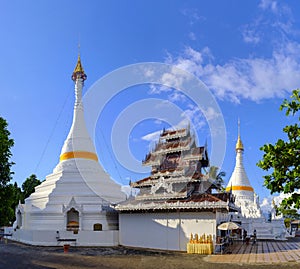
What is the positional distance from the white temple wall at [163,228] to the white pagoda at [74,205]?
138 centimetres

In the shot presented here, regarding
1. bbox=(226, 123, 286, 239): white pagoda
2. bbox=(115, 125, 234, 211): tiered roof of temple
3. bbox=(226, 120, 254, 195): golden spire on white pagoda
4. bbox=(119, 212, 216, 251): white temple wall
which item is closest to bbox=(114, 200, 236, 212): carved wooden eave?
bbox=(115, 125, 234, 211): tiered roof of temple

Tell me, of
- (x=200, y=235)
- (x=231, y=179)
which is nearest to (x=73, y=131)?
(x=200, y=235)

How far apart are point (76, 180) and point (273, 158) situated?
22.9m

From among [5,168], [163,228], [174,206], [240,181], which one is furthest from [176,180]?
[240,181]

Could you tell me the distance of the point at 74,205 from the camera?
27031 millimetres

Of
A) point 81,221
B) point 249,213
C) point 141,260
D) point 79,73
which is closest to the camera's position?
point 141,260

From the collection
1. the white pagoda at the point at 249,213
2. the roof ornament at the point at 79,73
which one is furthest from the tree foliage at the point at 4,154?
the white pagoda at the point at 249,213

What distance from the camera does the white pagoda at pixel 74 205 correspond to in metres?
25.6

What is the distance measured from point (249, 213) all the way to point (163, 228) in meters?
16.4

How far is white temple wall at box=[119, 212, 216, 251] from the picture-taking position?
845 inches

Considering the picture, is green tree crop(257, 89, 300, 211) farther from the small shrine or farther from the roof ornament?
the roof ornament

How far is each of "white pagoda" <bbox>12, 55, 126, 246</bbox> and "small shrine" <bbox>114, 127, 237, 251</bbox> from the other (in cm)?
213

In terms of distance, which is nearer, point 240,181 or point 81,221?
point 81,221

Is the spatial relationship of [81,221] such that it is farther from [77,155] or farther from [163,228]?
[163,228]
